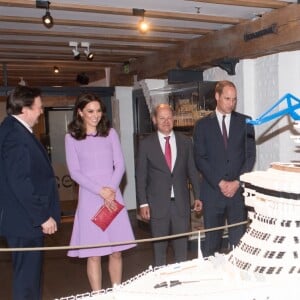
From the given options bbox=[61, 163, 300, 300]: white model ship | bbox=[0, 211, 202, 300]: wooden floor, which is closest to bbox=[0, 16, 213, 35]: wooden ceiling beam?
bbox=[0, 211, 202, 300]: wooden floor

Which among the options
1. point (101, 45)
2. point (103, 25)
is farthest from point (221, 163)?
point (101, 45)

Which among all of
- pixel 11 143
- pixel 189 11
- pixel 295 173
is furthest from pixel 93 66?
pixel 295 173

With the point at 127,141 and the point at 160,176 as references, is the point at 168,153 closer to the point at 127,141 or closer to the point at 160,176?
the point at 160,176

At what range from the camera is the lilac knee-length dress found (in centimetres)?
290

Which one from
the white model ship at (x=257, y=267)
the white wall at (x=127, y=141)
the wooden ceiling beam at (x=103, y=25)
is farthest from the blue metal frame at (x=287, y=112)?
the white wall at (x=127, y=141)

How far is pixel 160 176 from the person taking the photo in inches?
125

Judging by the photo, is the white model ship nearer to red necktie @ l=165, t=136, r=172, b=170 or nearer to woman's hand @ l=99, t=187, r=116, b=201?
woman's hand @ l=99, t=187, r=116, b=201

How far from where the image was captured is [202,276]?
1892 millimetres

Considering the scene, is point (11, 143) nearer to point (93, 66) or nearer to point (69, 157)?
point (69, 157)

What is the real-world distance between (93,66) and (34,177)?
15.3 ft

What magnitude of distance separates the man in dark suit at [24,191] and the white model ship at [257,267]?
32.2 inches

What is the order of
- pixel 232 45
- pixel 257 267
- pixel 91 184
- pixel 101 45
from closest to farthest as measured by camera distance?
pixel 257 267 < pixel 91 184 < pixel 232 45 < pixel 101 45

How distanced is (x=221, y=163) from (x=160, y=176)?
0.46 meters

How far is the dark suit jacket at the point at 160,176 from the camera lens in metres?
3.16
